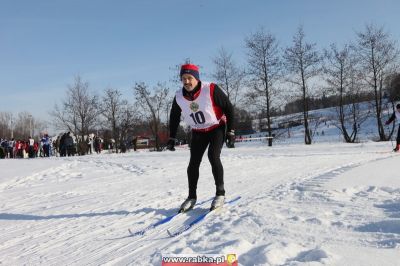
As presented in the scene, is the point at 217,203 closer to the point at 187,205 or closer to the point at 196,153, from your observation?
the point at 187,205

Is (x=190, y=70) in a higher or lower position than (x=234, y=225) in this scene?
higher

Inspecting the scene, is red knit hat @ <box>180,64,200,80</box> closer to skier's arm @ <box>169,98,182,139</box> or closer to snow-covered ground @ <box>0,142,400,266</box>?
skier's arm @ <box>169,98,182,139</box>

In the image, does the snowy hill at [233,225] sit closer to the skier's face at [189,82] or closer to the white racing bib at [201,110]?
the white racing bib at [201,110]

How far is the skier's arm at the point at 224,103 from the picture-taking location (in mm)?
5113

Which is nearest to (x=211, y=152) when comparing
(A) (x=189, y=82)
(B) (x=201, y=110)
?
(B) (x=201, y=110)

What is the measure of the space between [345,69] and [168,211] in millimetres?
30690

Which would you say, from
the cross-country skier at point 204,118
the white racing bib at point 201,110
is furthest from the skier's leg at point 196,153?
the white racing bib at point 201,110

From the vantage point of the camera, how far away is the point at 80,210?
5945 mm

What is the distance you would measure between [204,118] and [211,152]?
0.43 m

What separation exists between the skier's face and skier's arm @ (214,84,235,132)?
0.87 ft

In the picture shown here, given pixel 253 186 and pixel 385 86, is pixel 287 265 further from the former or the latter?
pixel 385 86

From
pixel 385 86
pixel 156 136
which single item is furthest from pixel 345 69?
pixel 156 136

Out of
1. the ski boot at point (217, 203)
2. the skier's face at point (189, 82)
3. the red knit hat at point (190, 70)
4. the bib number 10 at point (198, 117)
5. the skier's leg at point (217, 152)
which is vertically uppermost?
the red knit hat at point (190, 70)

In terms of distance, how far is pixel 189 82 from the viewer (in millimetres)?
5074
